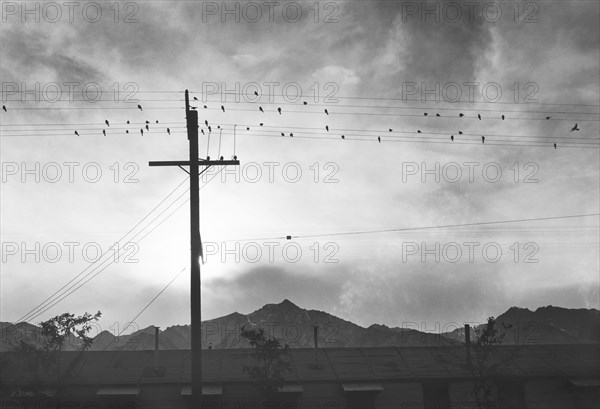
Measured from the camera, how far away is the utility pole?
18.3 metres

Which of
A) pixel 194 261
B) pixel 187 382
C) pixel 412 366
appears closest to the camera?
pixel 194 261

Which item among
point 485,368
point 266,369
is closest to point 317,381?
point 266,369

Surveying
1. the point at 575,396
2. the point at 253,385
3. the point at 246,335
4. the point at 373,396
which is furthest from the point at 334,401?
the point at 575,396

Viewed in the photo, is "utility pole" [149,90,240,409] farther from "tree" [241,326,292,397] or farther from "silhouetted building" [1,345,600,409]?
"silhouetted building" [1,345,600,409]

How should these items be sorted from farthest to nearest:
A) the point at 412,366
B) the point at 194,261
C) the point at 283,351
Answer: the point at 412,366 → the point at 283,351 → the point at 194,261

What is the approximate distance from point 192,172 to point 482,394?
28265 millimetres

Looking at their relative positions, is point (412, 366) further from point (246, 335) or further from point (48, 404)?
point (48, 404)

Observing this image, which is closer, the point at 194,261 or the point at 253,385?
the point at 194,261

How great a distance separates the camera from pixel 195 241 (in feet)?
63.1

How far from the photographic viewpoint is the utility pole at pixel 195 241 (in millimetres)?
18281

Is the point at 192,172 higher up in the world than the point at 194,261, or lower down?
higher up

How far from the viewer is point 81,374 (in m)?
40.3

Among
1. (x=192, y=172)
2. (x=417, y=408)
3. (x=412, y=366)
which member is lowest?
(x=417, y=408)

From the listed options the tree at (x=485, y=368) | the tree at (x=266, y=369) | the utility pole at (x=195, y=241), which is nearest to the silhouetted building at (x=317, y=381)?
the tree at (x=485, y=368)
